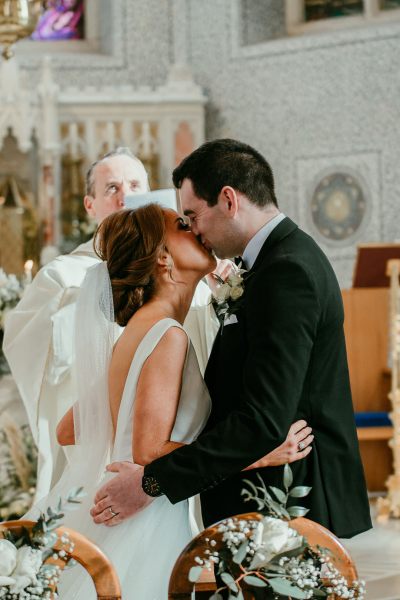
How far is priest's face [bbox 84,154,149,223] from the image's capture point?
4.33m

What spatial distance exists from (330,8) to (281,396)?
9.37 m

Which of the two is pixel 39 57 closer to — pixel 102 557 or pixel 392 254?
pixel 392 254

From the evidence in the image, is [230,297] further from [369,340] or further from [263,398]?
[369,340]

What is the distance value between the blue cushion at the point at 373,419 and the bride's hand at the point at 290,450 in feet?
18.4

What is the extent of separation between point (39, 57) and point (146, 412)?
922 cm

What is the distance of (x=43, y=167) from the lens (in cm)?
1023

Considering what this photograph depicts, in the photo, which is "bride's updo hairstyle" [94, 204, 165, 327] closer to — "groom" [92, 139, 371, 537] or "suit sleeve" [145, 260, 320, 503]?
"groom" [92, 139, 371, 537]

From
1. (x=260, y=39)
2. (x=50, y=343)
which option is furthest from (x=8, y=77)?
(x=50, y=343)

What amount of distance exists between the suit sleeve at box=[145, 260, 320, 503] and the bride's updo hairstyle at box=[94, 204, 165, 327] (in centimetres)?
33

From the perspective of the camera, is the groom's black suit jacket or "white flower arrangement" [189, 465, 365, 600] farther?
the groom's black suit jacket

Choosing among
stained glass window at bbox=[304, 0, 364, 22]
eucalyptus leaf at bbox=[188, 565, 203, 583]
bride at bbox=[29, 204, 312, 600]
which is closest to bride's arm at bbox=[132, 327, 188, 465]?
bride at bbox=[29, 204, 312, 600]

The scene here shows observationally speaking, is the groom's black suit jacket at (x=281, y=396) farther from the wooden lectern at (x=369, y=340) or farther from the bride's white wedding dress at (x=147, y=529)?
the wooden lectern at (x=369, y=340)

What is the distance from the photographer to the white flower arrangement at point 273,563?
1.87 m

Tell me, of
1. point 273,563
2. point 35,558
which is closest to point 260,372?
point 273,563
